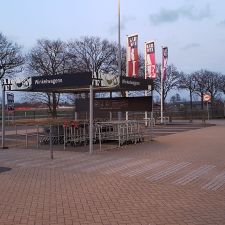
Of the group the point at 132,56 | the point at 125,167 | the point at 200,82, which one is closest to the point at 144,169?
the point at 125,167

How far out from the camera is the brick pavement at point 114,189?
690cm

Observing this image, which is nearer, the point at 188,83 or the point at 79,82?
the point at 79,82

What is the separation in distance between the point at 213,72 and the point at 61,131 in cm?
7267

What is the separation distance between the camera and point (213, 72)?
8769 centimetres

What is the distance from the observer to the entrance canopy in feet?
49.9

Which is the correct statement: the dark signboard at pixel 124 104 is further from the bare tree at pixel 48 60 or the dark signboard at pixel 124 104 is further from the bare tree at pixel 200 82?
the bare tree at pixel 200 82

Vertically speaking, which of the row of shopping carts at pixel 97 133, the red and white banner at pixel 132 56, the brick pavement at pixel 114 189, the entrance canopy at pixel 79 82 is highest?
the red and white banner at pixel 132 56

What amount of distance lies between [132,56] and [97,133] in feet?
31.8

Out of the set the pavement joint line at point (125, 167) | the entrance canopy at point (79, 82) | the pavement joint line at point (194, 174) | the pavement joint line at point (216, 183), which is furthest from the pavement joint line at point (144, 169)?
the entrance canopy at point (79, 82)

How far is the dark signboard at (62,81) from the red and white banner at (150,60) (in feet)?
45.2

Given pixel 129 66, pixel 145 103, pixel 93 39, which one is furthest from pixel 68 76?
pixel 93 39

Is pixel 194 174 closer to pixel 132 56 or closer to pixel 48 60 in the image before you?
pixel 132 56

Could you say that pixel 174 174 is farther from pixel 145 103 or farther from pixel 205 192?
pixel 145 103

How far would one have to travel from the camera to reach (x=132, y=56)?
89.4ft
